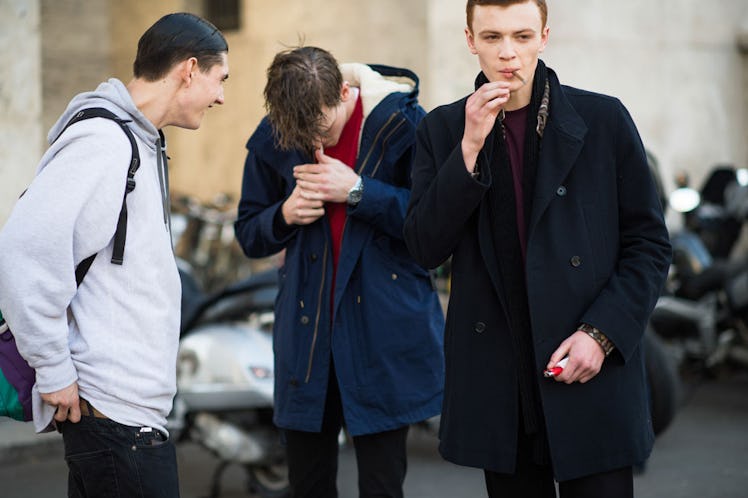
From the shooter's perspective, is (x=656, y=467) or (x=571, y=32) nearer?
(x=656, y=467)

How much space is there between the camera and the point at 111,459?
3023 millimetres

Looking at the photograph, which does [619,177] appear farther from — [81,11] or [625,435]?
[81,11]

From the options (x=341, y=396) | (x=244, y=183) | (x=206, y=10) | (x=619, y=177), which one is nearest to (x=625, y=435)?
(x=619, y=177)

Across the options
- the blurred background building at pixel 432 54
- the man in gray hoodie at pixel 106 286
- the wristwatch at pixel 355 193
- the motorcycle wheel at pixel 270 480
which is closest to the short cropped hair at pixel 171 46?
the man in gray hoodie at pixel 106 286

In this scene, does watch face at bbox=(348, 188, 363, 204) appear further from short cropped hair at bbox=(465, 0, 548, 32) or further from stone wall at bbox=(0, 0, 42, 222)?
stone wall at bbox=(0, 0, 42, 222)

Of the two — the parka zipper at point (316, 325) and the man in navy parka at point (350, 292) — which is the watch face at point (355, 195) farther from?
the parka zipper at point (316, 325)

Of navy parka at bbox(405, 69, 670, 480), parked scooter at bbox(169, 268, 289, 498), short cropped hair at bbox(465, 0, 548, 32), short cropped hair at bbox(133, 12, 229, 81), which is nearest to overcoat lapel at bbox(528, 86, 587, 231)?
navy parka at bbox(405, 69, 670, 480)

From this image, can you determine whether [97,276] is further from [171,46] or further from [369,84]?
[369,84]

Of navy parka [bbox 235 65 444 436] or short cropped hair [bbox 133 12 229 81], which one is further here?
navy parka [bbox 235 65 444 436]

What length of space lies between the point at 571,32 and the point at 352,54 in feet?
6.79

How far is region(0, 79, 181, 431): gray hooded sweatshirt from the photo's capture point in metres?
2.90

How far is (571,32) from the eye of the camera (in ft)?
38.4

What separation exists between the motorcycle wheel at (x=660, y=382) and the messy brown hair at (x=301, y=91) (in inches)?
122

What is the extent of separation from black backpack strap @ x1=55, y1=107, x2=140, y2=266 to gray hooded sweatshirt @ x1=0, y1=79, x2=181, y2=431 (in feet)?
0.06
